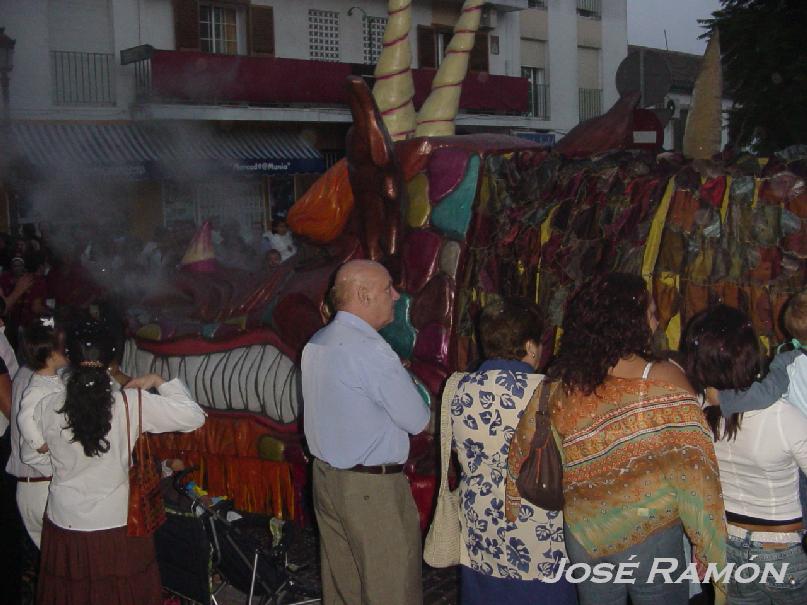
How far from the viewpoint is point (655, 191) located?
337 centimetres

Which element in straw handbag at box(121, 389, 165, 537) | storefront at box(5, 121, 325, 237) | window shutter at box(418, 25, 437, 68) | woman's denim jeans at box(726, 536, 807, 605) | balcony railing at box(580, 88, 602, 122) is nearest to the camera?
woman's denim jeans at box(726, 536, 807, 605)

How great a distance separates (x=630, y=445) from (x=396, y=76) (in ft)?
7.57

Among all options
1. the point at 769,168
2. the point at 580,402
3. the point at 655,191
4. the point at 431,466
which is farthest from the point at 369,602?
the point at 769,168

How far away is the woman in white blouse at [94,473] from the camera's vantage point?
317 centimetres

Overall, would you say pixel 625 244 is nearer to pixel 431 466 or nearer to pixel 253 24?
pixel 431 466

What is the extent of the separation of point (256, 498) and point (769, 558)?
2.43 m

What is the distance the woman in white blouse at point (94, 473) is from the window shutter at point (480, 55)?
19130 millimetres

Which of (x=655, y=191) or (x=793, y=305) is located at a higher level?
(x=655, y=191)

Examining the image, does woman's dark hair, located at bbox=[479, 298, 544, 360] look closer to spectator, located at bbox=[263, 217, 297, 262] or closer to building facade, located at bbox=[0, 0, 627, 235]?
spectator, located at bbox=[263, 217, 297, 262]

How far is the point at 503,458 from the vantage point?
2910mm

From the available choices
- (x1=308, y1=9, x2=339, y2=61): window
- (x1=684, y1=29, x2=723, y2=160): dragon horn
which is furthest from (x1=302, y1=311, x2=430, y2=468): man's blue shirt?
(x1=308, y1=9, x2=339, y2=61): window

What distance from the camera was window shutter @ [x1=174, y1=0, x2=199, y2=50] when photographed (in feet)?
54.1

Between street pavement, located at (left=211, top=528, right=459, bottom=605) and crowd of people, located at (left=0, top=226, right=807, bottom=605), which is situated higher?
crowd of people, located at (left=0, top=226, right=807, bottom=605)

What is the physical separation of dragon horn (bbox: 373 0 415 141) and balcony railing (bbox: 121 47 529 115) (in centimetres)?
1135
